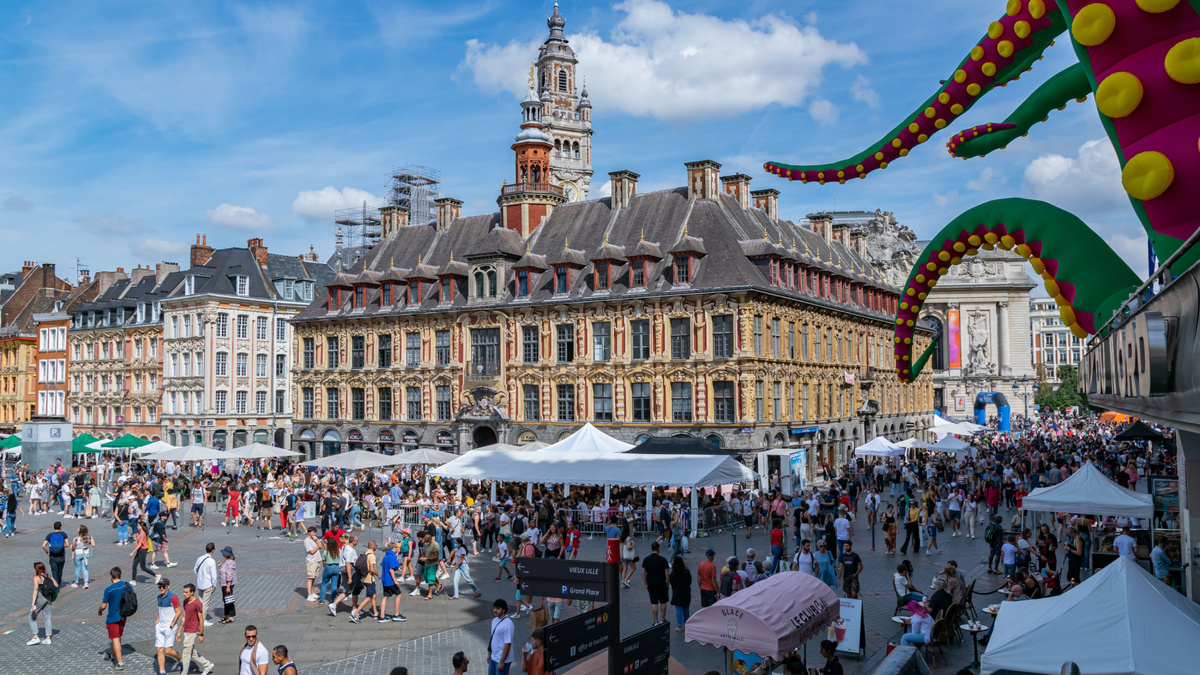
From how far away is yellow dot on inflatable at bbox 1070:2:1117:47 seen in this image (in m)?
6.09

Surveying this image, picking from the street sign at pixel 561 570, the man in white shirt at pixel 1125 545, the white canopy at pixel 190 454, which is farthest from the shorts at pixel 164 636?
the white canopy at pixel 190 454

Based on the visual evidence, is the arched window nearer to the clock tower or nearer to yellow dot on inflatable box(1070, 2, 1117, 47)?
the clock tower

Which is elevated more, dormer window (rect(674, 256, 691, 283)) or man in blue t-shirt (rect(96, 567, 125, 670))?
dormer window (rect(674, 256, 691, 283))

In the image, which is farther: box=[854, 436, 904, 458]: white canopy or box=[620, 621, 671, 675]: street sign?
box=[854, 436, 904, 458]: white canopy

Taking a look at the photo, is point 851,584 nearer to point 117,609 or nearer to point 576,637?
point 576,637

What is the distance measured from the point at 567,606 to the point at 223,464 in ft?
126

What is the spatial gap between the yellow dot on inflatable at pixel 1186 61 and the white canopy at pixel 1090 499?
14927 mm

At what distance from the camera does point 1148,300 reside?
6.16 metres

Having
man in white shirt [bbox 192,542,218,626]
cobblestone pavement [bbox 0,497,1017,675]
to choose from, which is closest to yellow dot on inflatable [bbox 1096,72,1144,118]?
→ cobblestone pavement [bbox 0,497,1017,675]

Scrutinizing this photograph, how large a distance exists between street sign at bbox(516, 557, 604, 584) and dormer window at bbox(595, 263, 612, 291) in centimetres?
3172

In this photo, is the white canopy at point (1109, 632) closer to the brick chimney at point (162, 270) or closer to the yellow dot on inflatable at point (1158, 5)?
the yellow dot on inflatable at point (1158, 5)

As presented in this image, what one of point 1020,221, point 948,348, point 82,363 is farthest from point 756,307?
point 948,348

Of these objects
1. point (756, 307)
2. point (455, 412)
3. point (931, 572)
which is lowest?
point (931, 572)

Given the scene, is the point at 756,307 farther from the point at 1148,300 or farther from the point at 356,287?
the point at 1148,300
